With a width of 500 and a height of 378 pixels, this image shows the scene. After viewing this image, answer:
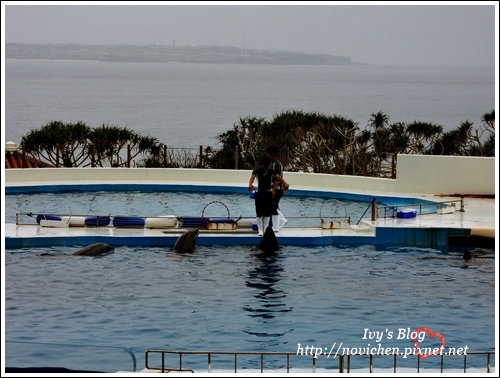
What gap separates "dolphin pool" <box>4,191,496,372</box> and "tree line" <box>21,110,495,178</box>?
921cm

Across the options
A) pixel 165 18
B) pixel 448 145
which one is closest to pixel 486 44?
pixel 165 18

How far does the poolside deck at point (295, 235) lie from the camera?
13.0 metres

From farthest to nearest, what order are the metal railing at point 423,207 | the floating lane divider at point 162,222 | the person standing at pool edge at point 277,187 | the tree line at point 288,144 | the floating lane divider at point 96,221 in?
1. the tree line at point 288,144
2. the metal railing at point 423,207
3. the floating lane divider at point 96,221
4. the floating lane divider at point 162,222
5. the person standing at pool edge at point 277,187

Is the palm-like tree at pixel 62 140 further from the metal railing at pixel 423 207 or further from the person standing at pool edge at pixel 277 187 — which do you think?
the person standing at pool edge at pixel 277 187

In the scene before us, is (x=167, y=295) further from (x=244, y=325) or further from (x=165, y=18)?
(x=165, y=18)

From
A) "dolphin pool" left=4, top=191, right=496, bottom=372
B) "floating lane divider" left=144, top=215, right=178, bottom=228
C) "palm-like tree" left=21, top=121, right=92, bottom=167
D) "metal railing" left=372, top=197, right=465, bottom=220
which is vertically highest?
"palm-like tree" left=21, top=121, right=92, bottom=167

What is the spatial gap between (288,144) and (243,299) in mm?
15144

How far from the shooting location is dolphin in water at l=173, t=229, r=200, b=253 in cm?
1273

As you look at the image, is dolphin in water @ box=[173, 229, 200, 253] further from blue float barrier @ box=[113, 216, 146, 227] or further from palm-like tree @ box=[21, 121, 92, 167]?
palm-like tree @ box=[21, 121, 92, 167]

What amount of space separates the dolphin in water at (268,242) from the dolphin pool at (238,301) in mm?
160

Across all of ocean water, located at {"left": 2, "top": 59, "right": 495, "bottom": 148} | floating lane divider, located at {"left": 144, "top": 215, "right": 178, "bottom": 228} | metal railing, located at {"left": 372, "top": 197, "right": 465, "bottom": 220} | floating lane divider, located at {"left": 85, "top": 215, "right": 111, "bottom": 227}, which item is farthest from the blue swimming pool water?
ocean water, located at {"left": 2, "top": 59, "right": 495, "bottom": 148}

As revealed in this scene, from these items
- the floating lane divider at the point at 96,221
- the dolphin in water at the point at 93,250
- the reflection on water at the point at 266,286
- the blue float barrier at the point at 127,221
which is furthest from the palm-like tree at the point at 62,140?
the reflection on water at the point at 266,286

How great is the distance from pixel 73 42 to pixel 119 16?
25.8 feet

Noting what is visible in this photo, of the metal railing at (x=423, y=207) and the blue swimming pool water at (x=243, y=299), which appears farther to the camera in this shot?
the metal railing at (x=423, y=207)
